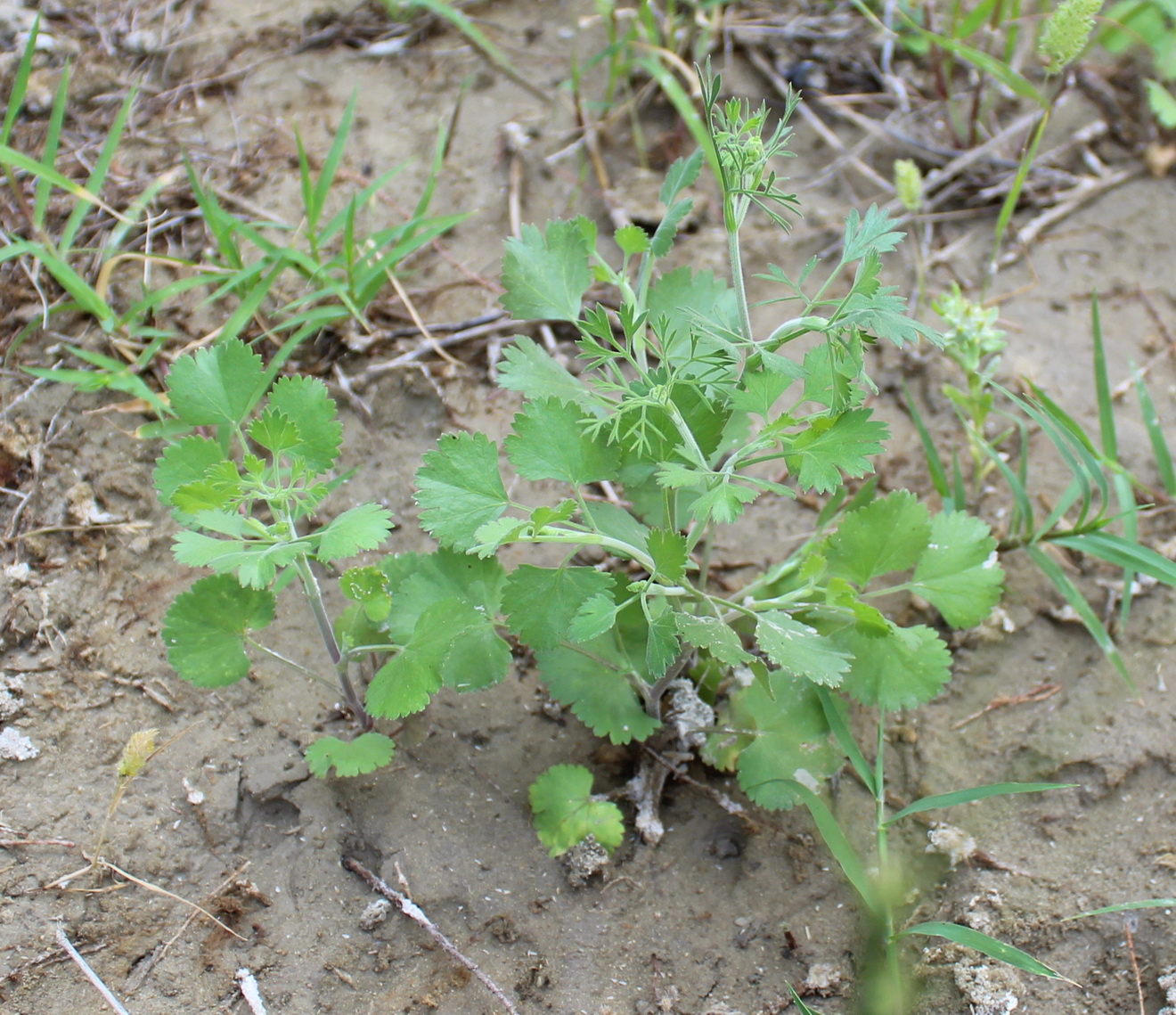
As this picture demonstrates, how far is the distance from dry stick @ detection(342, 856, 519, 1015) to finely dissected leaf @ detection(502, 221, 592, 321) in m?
1.07

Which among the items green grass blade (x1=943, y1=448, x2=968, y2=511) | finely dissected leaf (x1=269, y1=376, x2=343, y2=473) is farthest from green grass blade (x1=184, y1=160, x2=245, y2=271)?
green grass blade (x1=943, y1=448, x2=968, y2=511)

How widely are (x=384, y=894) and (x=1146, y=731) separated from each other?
154 cm

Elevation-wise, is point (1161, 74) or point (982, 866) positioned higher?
point (1161, 74)

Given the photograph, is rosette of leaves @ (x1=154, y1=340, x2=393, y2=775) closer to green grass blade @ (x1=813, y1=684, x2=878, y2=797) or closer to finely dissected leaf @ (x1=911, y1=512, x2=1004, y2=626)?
green grass blade @ (x1=813, y1=684, x2=878, y2=797)

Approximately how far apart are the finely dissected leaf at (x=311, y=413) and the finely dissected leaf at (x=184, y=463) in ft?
0.46

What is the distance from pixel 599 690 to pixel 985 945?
2.53 ft

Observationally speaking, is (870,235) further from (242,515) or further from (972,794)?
(242,515)

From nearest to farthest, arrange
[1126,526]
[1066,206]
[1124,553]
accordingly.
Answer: [1124,553], [1126,526], [1066,206]

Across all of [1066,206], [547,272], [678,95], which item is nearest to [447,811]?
[547,272]

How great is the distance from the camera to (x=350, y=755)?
5.44 ft

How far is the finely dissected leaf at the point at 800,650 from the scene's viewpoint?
4.79ft

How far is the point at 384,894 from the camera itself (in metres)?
1.69

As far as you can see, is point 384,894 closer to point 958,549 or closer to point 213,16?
point 958,549

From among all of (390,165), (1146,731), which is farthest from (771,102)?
(1146,731)
